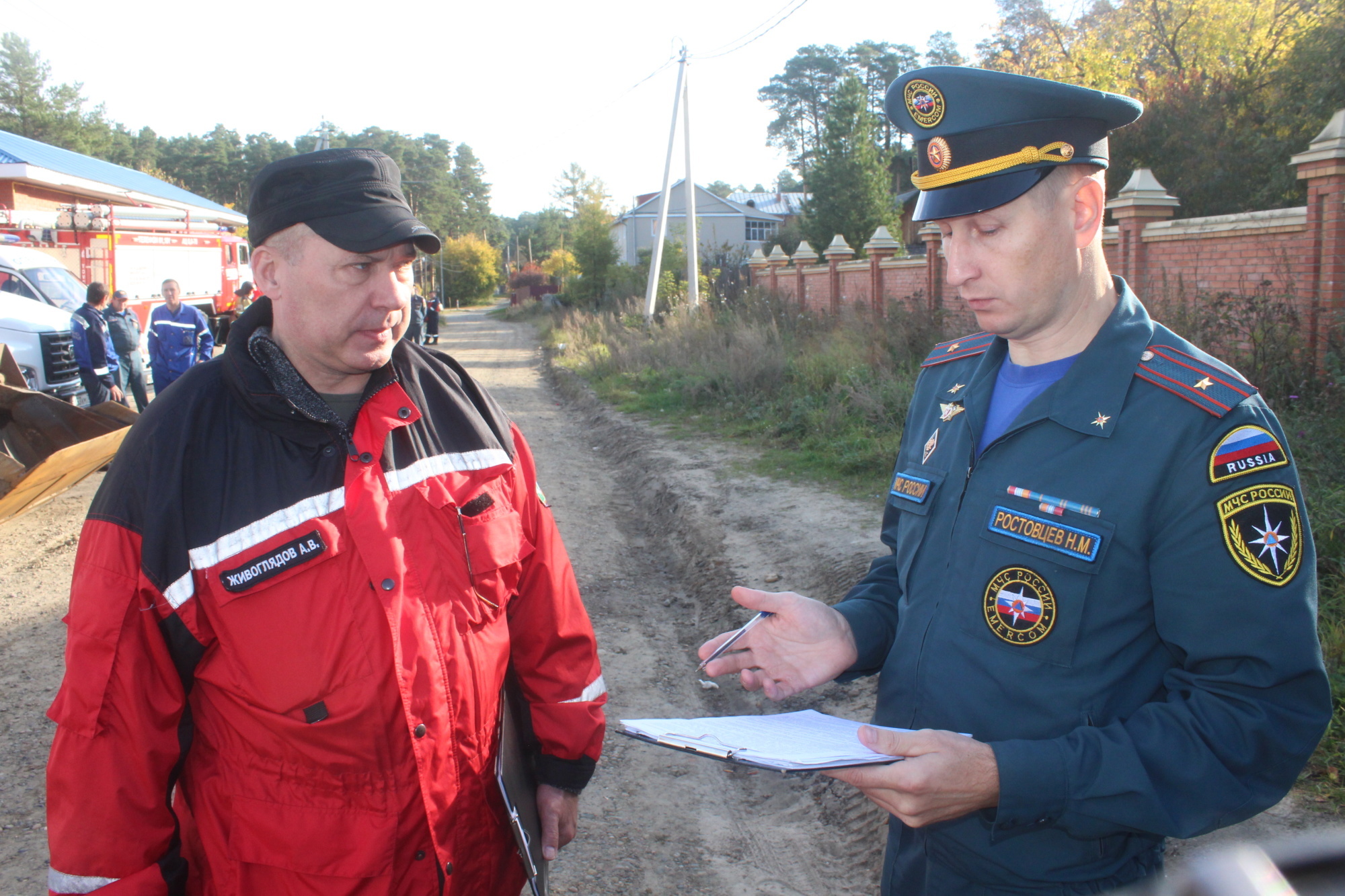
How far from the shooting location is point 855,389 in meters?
10.7

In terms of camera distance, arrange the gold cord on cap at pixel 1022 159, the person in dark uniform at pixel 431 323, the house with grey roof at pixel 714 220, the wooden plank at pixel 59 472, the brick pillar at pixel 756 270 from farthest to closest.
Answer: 1. the house with grey roof at pixel 714 220
2. the person in dark uniform at pixel 431 323
3. the brick pillar at pixel 756 270
4. the wooden plank at pixel 59 472
5. the gold cord on cap at pixel 1022 159

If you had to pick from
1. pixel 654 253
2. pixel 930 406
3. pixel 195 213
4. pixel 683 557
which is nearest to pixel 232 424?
pixel 930 406

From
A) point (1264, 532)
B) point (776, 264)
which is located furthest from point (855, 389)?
point (776, 264)

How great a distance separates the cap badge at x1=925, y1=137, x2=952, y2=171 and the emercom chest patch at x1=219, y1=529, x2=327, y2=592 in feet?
4.60

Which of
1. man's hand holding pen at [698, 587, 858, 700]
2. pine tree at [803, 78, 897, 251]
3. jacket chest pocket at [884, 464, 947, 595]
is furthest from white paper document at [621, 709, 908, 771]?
pine tree at [803, 78, 897, 251]

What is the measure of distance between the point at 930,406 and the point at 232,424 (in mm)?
1491

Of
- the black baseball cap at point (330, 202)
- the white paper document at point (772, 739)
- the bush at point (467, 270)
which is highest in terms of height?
the bush at point (467, 270)

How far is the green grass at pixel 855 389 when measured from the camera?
15.1 feet

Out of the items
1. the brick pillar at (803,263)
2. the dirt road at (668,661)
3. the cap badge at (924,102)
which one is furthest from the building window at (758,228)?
the cap badge at (924,102)

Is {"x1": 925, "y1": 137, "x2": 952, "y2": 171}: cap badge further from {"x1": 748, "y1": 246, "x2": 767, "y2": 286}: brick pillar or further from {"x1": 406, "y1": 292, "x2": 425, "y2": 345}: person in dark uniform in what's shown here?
{"x1": 748, "y1": 246, "x2": 767, "y2": 286}: brick pillar

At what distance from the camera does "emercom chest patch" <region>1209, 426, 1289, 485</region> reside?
137 centimetres

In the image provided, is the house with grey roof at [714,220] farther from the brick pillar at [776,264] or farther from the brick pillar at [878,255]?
the brick pillar at [878,255]

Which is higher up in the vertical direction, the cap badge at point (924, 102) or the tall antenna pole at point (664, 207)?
the tall antenna pole at point (664, 207)

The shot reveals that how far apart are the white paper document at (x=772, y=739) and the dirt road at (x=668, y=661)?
188 centimetres
